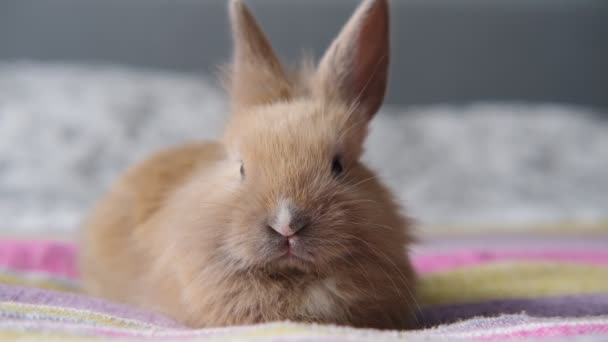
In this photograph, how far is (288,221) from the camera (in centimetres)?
106

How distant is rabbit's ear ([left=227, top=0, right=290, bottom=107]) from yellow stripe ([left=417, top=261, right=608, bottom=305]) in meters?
0.59

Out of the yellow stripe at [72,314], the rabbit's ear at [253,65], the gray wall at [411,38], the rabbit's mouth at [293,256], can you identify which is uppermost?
the gray wall at [411,38]

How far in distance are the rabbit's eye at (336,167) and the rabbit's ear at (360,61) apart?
204 mm

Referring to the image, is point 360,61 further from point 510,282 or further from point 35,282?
point 35,282

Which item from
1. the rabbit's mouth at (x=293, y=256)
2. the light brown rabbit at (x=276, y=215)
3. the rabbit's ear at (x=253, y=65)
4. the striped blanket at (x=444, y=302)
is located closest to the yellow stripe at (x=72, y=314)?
the striped blanket at (x=444, y=302)

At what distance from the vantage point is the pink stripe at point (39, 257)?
1791mm

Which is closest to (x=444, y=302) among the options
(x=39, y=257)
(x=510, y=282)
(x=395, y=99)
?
(x=510, y=282)

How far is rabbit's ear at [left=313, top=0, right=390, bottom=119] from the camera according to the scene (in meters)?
1.45

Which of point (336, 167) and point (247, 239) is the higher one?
point (336, 167)

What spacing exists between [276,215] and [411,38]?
381 centimetres

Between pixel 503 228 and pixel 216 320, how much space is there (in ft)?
5.79

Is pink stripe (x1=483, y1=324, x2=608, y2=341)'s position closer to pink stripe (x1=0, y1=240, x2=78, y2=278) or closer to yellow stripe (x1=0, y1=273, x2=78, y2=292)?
yellow stripe (x1=0, y1=273, x2=78, y2=292)

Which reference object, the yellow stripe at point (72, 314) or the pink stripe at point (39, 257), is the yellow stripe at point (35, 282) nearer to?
the pink stripe at point (39, 257)

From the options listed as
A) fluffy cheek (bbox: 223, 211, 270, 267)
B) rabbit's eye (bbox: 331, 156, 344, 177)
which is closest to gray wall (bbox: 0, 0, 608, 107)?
rabbit's eye (bbox: 331, 156, 344, 177)
